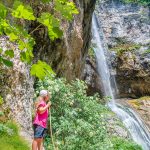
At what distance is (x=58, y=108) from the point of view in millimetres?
10508

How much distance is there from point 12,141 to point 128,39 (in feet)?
70.7

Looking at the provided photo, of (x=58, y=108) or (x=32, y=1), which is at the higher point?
(x=32, y=1)

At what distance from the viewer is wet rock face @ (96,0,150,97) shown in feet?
88.7

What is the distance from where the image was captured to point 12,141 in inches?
306

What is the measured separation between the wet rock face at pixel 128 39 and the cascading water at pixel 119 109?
32.8 inches

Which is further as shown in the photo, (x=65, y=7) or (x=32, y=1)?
(x=32, y=1)

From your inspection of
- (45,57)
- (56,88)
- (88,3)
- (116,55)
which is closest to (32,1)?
(45,57)

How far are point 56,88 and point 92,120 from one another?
137cm

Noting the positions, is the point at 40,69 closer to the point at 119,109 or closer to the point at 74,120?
the point at 74,120

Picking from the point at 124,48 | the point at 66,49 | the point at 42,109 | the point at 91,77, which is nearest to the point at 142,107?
the point at 91,77

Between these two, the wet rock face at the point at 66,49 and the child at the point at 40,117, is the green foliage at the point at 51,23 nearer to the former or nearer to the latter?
the child at the point at 40,117

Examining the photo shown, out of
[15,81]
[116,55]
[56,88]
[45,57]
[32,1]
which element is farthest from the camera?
[116,55]

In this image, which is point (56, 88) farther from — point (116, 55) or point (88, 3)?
point (116, 55)

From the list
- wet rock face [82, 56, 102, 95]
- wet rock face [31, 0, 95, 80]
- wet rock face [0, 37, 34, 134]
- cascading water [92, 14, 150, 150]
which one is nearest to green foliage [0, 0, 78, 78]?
wet rock face [0, 37, 34, 134]
